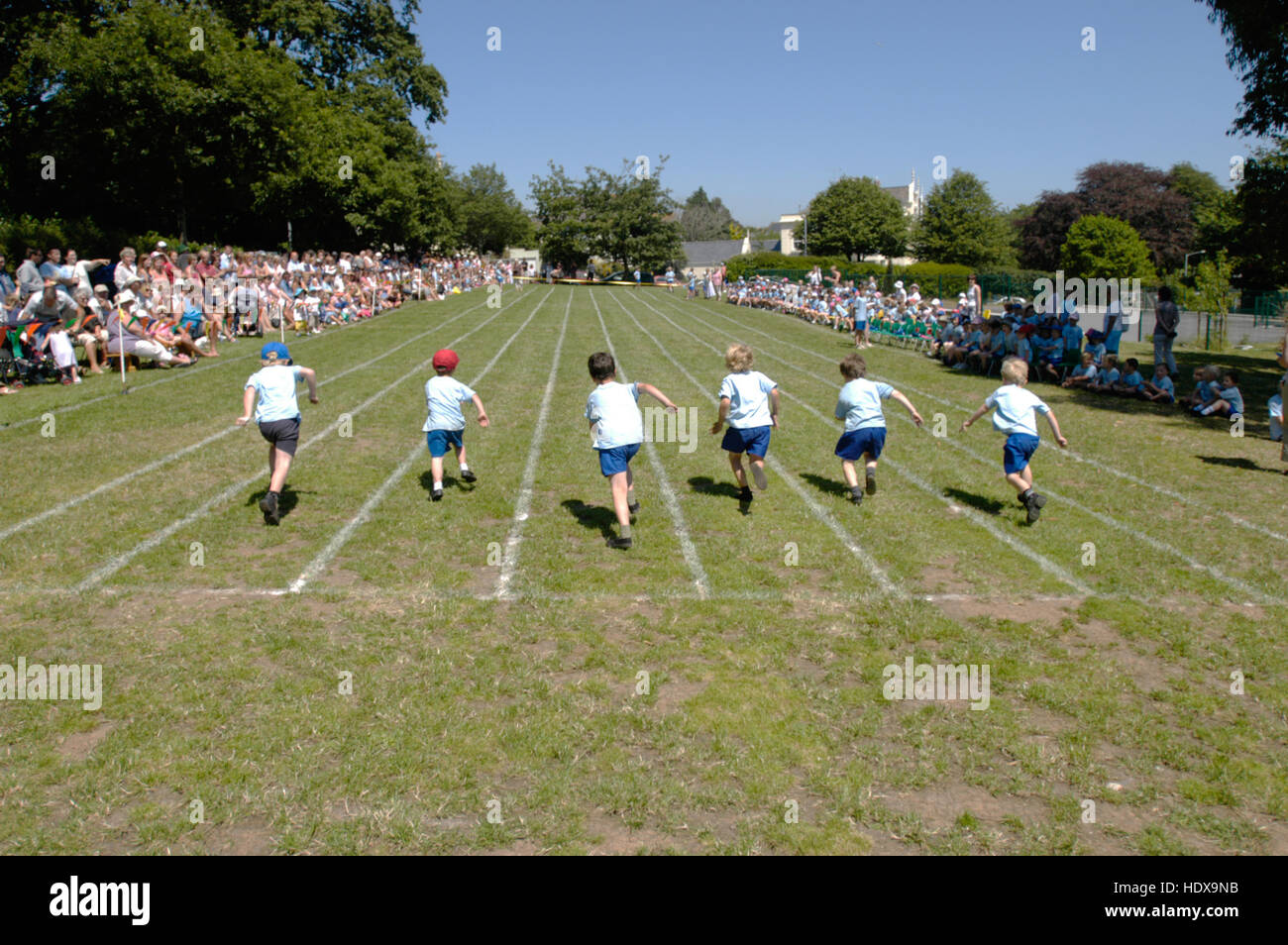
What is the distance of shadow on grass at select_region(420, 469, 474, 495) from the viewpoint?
9.66 m

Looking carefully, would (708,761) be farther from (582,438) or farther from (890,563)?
(582,438)

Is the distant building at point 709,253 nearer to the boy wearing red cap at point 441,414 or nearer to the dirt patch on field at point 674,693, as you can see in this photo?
the boy wearing red cap at point 441,414

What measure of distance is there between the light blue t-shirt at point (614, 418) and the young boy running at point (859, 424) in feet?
8.00

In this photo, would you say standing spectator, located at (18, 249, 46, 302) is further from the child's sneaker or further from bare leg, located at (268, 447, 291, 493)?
the child's sneaker

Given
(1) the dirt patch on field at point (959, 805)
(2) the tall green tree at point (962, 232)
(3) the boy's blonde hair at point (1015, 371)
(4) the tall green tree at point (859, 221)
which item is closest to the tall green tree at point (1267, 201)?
(3) the boy's blonde hair at point (1015, 371)

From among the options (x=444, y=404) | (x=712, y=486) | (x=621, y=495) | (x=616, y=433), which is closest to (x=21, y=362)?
(x=444, y=404)

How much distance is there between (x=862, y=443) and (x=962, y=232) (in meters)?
89.4

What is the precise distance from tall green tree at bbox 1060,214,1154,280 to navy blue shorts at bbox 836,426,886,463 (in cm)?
6525

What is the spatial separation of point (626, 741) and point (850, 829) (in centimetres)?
126

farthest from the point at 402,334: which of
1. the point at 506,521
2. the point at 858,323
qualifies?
the point at 506,521

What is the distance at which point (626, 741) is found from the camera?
15.9 feet

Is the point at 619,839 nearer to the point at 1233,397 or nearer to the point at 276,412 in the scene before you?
the point at 276,412

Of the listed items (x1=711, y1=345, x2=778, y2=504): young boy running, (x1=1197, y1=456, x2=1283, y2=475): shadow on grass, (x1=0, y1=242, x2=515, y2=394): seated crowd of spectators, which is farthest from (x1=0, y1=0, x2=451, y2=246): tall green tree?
(x1=1197, y1=456, x2=1283, y2=475): shadow on grass

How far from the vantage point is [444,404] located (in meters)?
9.35
